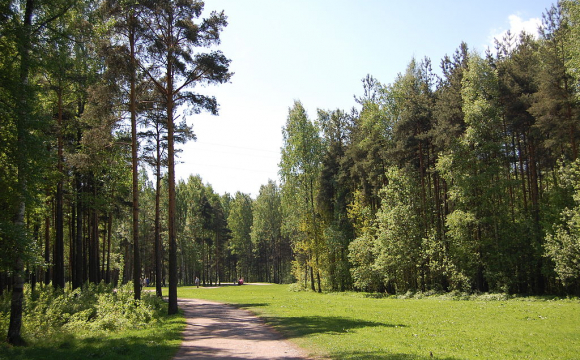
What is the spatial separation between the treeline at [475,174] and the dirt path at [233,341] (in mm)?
19191

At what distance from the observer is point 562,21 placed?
2867cm

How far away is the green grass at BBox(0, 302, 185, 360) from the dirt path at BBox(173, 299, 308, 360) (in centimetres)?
56

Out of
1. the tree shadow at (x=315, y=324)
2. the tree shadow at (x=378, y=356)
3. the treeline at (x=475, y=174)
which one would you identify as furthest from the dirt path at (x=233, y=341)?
the treeline at (x=475, y=174)

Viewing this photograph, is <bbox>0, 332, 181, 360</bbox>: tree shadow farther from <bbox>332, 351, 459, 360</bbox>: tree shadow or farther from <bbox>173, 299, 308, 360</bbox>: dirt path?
<bbox>332, 351, 459, 360</bbox>: tree shadow

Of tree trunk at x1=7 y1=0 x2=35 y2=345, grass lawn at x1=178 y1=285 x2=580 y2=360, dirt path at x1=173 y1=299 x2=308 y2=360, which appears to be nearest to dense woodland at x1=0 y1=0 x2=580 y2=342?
tree trunk at x1=7 y1=0 x2=35 y2=345

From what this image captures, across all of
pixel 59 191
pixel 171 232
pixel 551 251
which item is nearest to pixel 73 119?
pixel 59 191

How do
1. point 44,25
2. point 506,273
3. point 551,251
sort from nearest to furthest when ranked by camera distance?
point 44,25, point 551,251, point 506,273

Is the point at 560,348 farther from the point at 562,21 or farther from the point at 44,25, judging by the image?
the point at 562,21

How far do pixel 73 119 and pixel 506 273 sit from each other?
1176 inches

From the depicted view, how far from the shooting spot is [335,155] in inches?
1721

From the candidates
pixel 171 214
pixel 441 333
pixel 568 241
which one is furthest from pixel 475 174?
pixel 171 214

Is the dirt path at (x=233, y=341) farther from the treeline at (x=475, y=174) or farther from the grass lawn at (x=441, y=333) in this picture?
the treeline at (x=475, y=174)

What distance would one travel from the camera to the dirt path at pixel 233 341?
396 inches

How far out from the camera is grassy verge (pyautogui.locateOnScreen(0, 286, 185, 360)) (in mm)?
9883
